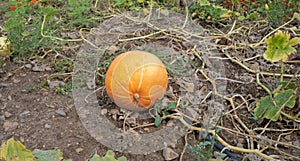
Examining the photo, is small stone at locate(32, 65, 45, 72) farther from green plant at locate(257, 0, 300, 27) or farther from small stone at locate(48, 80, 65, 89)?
green plant at locate(257, 0, 300, 27)

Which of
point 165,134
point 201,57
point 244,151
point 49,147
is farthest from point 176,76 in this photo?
point 49,147

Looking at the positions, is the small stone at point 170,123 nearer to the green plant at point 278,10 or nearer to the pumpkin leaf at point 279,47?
the pumpkin leaf at point 279,47

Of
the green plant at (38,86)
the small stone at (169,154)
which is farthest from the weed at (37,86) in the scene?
the small stone at (169,154)

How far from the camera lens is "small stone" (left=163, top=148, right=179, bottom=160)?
1793mm

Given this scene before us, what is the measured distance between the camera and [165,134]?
1.93 metres

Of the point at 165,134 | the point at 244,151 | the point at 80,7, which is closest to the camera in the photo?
the point at 244,151

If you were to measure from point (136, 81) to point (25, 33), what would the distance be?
3.09ft

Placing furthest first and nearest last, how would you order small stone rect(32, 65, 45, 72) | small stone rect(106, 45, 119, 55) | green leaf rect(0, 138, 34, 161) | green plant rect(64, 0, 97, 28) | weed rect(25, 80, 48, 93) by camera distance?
green plant rect(64, 0, 97, 28) → small stone rect(106, 45, 119, 55) → small stone rect(32, 65, 45, 72) → weed rect(25, 80, 48, 93) → green leaf rect(0, 138, 34, 161)

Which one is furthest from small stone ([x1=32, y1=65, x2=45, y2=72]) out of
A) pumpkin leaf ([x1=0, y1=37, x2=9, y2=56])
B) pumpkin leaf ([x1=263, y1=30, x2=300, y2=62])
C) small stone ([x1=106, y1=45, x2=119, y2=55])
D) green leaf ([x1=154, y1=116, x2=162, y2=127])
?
pumpkin leaf ([x1=263, y1=30, x2=300, y2=62])

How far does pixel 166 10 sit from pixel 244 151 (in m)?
1.51

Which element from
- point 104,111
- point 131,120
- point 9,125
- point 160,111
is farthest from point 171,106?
point 9,125

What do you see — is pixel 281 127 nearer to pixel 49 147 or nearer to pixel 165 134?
pixel 165 134

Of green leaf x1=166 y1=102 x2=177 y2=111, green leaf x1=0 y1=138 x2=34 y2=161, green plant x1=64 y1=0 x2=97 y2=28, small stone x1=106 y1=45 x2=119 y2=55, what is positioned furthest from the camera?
green plant x1=64 y1=0 x2=97 y2=28

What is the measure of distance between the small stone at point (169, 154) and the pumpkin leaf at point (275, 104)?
446mm
